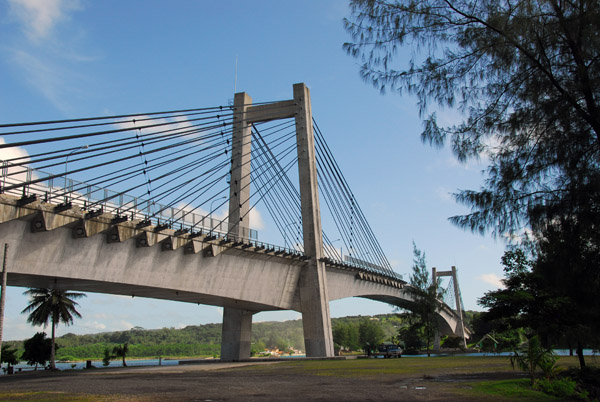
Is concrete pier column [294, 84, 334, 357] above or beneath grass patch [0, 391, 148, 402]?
above

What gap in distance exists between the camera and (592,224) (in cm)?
1216

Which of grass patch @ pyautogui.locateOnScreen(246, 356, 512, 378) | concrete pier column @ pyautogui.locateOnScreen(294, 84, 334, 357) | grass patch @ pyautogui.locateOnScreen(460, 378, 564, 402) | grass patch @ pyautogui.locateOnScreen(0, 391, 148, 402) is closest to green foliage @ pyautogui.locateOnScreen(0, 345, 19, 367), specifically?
concrete pier column @ pyautogui.locateOnScreen(294, 84, 334, 357)

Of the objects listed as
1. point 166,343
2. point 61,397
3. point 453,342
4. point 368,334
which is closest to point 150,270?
point 61,397

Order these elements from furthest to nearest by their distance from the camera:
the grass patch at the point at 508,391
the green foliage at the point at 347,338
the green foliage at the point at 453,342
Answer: the green foliage at the point at 347,338 → the green foliage at the point at 453,342 → the grass patch at the point at 508,391

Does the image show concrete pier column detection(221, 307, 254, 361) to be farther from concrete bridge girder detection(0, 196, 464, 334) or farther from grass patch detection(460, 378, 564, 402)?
grass patch detection(460, 378, 564, 402)

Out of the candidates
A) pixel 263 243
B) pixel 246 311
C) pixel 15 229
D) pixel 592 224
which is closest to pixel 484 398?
pixel 592 224

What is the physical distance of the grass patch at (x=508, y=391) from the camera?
13.7 metres

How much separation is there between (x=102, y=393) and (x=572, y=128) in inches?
591

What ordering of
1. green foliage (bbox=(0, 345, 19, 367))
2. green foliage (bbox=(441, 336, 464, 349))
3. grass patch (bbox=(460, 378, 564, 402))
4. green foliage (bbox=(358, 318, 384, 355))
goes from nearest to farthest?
grass patch (bbox=(460, 378, 564, 402)) → green foliage (bbox=(0, 345, 19, 367)) → green foliage (bbox=(441, 336, 464, 349)) → green foliage (bbox=(358, 318, 384, 355))

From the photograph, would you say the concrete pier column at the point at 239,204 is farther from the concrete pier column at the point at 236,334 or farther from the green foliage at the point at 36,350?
the green foliage at the point at 36,350

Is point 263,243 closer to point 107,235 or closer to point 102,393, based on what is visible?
point 107,235

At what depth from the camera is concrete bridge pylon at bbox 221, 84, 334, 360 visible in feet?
148

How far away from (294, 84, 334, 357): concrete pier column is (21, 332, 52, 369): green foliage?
75.8 ft

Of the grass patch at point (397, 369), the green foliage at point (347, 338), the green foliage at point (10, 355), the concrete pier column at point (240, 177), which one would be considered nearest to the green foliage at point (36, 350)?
the green foliage at point (10, 355)
